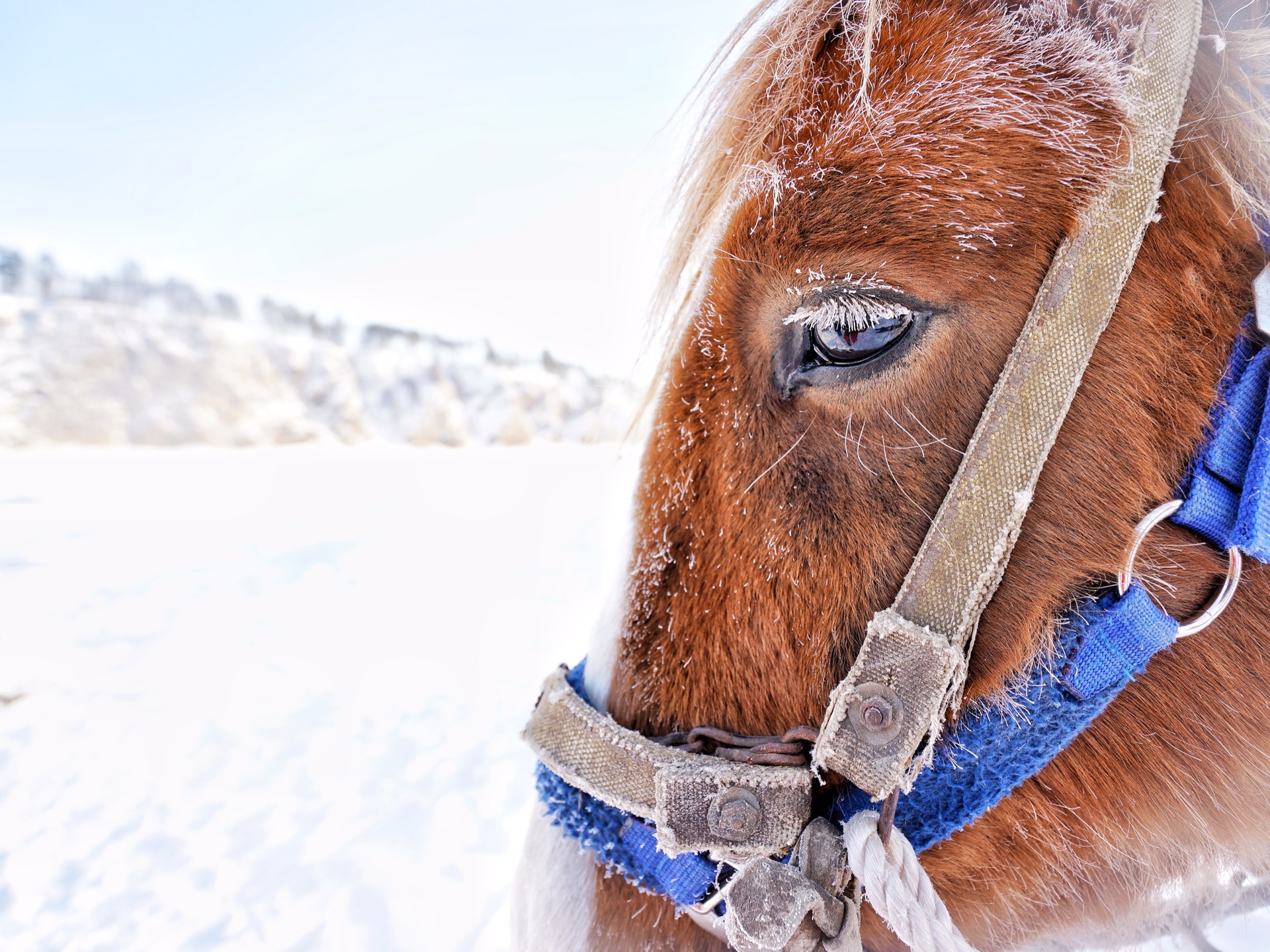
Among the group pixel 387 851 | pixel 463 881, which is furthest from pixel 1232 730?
pixel 387 851

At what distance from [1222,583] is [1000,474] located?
0.90 ft

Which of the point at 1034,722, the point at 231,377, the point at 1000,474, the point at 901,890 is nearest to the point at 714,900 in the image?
the point at 901,890

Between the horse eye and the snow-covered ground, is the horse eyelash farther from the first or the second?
the snow-covered ground

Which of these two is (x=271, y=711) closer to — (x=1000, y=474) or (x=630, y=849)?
(x=630, y=849)

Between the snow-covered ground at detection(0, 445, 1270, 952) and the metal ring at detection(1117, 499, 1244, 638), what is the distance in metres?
0.58

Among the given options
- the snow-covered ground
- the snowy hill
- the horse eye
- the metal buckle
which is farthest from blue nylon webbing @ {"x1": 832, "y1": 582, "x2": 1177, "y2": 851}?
the snowy hill

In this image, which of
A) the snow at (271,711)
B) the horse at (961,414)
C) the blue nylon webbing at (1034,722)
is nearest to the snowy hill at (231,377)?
the snow at (271,711)

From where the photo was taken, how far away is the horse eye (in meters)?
0.68

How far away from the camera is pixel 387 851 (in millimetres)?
1956

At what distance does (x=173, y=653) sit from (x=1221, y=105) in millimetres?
Result: 3759

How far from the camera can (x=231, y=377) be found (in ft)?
33.7

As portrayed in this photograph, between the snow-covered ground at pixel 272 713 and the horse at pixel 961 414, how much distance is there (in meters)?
0.25

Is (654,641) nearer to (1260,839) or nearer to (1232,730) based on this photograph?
(1232,730)

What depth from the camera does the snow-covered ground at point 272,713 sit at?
67.8 inches
